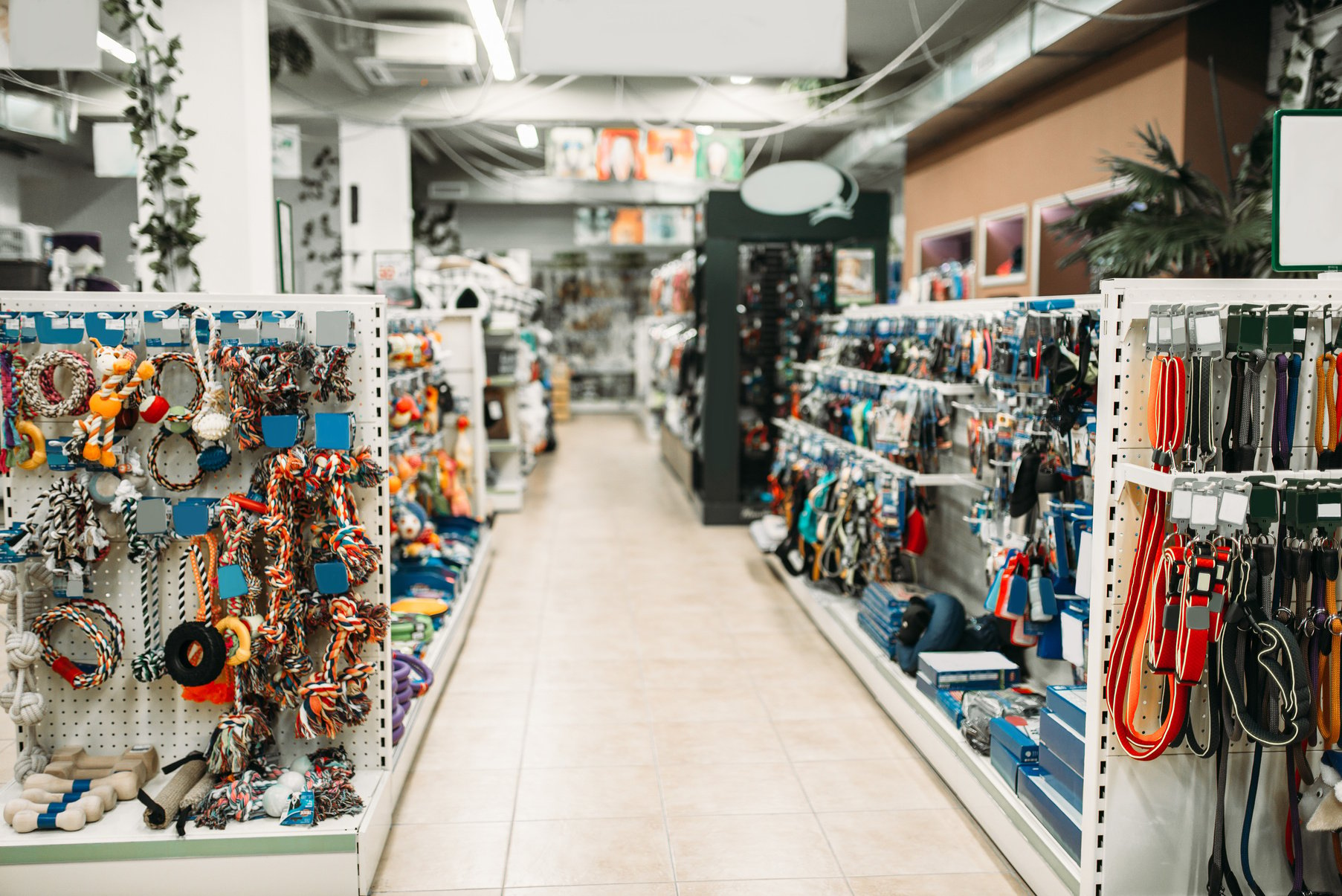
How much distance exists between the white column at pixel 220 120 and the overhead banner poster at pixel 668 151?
529 cm

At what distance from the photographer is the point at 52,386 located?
8.77ft

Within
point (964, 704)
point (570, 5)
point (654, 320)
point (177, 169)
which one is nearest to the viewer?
point (964, 704)

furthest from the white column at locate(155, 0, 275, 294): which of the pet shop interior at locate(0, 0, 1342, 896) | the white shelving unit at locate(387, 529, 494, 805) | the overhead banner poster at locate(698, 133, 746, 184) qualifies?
the overhead banner poster at locate(698, 133, 746, 184)

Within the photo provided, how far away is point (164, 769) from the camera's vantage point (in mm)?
2832

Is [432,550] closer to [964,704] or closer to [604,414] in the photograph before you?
[964,704]

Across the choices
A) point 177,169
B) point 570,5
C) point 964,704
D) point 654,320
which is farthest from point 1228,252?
point 654,320

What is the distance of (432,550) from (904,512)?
2.39 m

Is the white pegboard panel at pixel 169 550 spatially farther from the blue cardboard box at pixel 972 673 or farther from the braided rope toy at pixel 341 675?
the blue cardboard box at pixel 972 673

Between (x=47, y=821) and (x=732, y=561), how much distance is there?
478 cm

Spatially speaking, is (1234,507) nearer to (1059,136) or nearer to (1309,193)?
(1309,193)

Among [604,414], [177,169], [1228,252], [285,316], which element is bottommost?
[604,414]

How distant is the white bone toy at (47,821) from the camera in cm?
260

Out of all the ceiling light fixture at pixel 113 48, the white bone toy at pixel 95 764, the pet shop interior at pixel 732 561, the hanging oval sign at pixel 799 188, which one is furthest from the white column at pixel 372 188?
the white bone toy at pixel 95 764

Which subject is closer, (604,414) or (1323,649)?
(1323,649)
